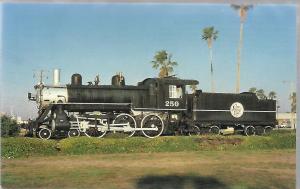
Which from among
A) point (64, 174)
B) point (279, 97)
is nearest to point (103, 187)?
point (64, 174)

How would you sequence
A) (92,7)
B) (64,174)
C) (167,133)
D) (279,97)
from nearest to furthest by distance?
(92,7) → (64,174) → (279,97) → (167,133)

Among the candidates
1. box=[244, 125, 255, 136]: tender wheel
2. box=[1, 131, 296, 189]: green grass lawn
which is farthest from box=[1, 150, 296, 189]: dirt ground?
box=[244, 125, 255, 136]: tender wheel

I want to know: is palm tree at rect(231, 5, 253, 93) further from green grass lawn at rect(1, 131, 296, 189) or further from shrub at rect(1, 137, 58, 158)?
shrub at rect(1, 137, 58, 158)

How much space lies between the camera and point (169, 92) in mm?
9102

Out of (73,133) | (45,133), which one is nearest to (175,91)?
(73,133)

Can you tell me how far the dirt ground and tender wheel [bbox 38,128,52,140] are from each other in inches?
51.5

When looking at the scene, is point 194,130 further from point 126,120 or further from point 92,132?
point 92,132

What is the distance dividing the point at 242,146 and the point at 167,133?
1739 millimetres

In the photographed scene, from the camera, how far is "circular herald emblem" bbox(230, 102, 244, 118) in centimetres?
883

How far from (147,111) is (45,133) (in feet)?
6.86

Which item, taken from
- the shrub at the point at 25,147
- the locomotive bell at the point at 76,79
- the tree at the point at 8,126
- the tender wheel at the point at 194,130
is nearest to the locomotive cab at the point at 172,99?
the tender wheel at the point at 194,130

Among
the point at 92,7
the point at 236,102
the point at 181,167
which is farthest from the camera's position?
the point at 236,102

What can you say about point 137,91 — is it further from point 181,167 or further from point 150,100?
point 181,167

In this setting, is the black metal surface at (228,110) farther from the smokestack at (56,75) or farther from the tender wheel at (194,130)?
the smokestack at (56,75)
